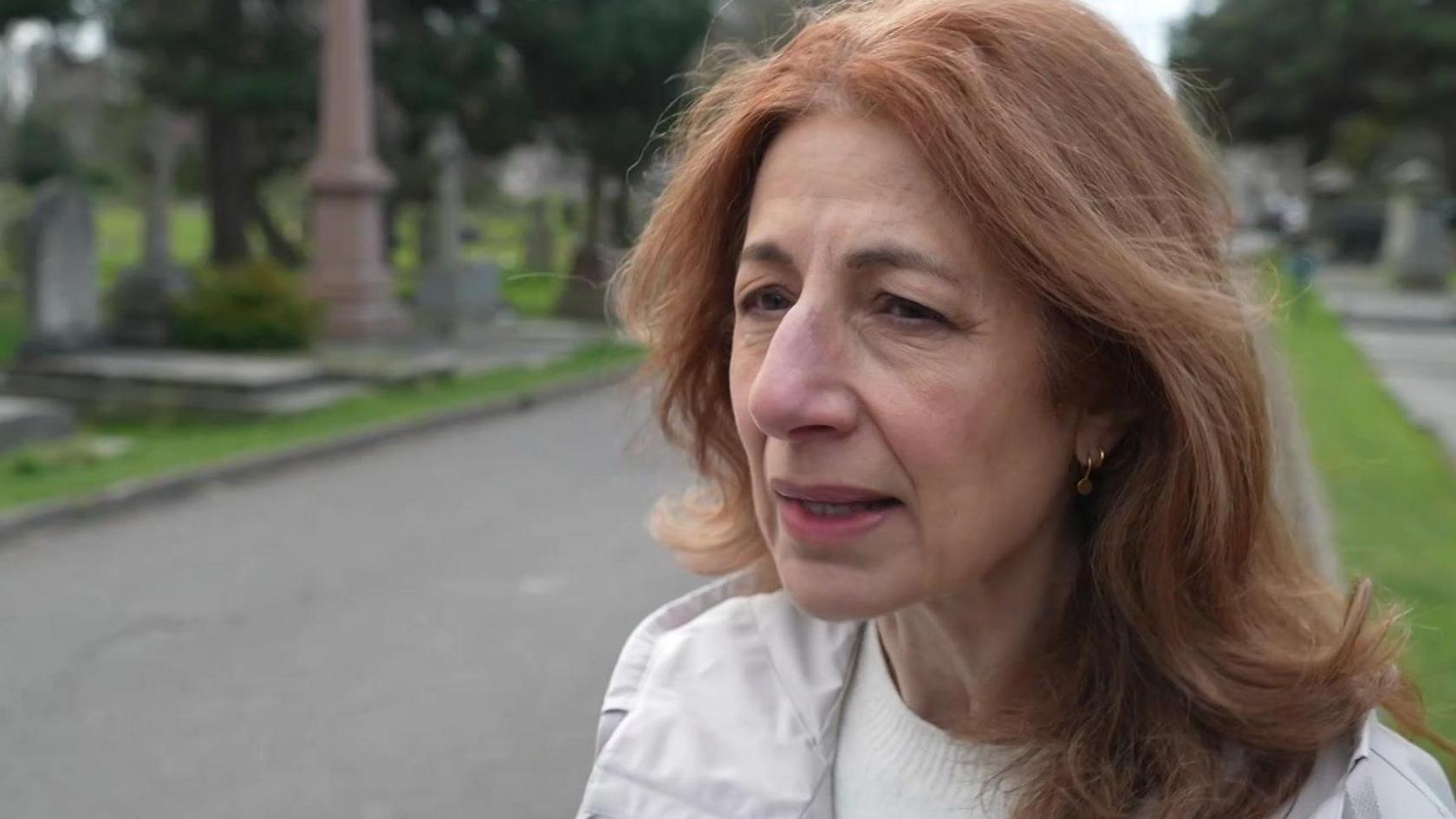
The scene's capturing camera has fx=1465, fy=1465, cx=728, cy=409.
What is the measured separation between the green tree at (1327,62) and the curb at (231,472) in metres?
30.1

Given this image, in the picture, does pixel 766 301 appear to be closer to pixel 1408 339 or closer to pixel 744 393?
pixel 744 393

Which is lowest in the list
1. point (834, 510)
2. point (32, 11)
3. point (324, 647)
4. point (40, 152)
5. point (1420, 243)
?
point (324, 647)

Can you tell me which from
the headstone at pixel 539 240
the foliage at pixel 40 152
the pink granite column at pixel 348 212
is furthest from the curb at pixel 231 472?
the foliage at pixel 40 152

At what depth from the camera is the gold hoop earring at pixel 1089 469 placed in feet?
5.16

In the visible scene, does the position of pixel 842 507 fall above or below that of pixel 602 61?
below

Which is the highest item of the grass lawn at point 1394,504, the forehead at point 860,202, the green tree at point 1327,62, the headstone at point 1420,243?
the green tree at point 1327,62

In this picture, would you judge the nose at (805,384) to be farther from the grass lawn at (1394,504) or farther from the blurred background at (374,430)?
the grass lawn at (1394,504)

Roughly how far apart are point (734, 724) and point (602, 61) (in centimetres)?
1981

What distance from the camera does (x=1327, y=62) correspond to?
4066 cm

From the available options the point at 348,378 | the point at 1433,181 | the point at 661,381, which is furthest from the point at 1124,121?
the point at 1433,181

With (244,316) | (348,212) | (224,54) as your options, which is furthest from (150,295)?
(224,54)

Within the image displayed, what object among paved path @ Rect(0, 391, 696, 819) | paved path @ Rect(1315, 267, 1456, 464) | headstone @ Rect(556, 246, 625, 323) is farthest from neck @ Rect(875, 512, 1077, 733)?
headstone @ Rect(556, 246, 625, 323)

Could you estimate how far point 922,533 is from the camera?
1.47m

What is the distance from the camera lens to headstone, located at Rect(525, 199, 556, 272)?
2583cm
